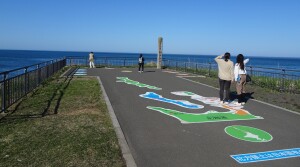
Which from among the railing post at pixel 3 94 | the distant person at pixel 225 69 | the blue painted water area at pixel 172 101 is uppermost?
the distant person at pixel 225 69

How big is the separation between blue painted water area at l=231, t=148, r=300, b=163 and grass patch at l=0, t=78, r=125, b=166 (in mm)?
2101

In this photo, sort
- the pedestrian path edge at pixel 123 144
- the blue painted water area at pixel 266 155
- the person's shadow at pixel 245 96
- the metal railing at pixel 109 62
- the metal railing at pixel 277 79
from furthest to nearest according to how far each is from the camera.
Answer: the metal railing at pixel 109 62
the metal railing at pixel 277 79
the person's shadow at pixel 245 96
the blue painted water area at pixel 266 155
the pedestrian path edge at pixel 123 144

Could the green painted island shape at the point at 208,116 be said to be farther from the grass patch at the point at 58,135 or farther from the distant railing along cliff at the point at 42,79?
the distant railing along cliff at the point at 42,79

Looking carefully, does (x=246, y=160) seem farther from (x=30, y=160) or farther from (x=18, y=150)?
(x=18, y=150)

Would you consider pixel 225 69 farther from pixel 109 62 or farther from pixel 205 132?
pixel 109 62

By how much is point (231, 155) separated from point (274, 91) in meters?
9.66

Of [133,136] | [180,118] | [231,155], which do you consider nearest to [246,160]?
[231,155]

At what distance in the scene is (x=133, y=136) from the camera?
6.30 meters

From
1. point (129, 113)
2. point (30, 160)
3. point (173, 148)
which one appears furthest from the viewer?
point (129, 113)

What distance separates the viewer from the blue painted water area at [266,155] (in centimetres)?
508

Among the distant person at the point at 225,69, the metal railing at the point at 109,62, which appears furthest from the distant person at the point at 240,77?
the metal railing at the point at 109,62

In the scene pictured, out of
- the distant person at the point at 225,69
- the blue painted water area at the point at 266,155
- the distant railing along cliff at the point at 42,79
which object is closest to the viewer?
the blue painted water area at the point at 266,155

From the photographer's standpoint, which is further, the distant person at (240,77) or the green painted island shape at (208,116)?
the distant person at (240,77)

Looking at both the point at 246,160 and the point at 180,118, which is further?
the point at 180,118
